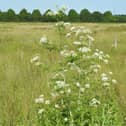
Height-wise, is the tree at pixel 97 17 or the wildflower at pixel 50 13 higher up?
the wildflower at pixel 50 13

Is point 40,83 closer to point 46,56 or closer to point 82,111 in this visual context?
point 82,111

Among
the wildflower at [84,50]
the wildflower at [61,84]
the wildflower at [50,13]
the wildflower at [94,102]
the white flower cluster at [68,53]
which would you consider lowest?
the wildflower at [94,102]

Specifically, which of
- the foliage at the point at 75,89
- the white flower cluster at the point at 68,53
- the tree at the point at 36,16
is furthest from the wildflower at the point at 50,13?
the tree at the point at 36,16

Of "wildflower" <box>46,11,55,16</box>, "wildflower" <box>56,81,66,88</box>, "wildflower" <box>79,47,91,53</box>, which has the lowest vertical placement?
"wildflower" <box>56,81,66,88</box>

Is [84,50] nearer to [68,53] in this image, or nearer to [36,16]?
[68,53]

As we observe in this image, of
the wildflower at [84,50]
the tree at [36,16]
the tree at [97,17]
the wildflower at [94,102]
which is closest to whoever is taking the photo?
the wildflower at [84,50]

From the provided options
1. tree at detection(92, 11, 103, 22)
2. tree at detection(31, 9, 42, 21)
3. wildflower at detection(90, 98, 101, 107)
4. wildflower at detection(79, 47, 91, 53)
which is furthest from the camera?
tree at detection(92, 11, 103, 22)

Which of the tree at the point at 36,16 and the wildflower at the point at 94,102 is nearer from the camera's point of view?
the wildflower at the point at 94,102

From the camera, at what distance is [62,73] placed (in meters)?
4.76

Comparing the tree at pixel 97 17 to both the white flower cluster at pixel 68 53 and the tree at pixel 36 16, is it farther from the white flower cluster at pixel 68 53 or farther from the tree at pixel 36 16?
the white flower cluster at pixel 68 53

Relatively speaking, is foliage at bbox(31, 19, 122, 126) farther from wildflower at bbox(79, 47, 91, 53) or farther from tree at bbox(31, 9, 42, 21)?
tree at bbox(31, 9, 42, 21)

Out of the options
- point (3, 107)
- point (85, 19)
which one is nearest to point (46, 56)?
point (3, 107)

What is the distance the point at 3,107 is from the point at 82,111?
61.8 inches

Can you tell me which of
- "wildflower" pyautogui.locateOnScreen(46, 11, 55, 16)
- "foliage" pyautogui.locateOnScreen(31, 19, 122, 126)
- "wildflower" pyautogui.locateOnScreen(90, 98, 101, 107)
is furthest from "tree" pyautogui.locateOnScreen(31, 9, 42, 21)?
"wildflower" pyautogui.locateOnScreen(46, 11, 55, 16)
